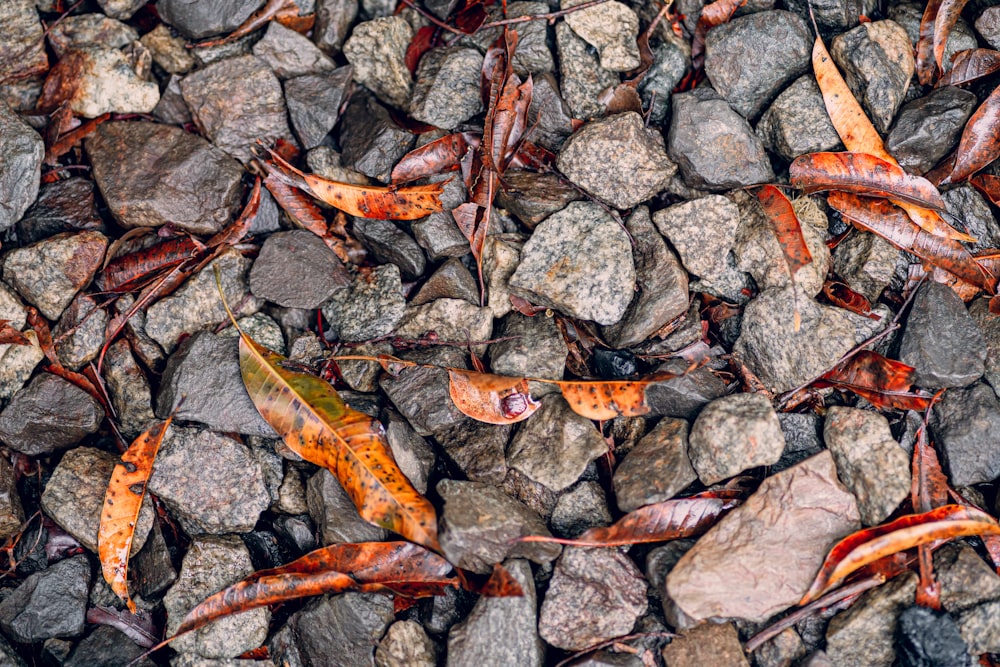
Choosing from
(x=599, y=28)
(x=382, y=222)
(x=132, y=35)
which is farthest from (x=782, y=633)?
(x=132, y=35)

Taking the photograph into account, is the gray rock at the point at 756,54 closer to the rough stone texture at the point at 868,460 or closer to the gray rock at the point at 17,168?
the rough stone texture at the point at 868,460

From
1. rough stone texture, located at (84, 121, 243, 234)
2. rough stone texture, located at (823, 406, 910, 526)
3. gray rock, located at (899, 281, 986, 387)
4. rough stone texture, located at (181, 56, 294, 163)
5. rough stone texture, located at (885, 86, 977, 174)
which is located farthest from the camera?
rough stone texture, located at (181, 56, 294, 163)

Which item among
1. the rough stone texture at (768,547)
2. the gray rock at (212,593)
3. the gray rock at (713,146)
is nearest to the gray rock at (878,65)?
the gray rock at (713,146)

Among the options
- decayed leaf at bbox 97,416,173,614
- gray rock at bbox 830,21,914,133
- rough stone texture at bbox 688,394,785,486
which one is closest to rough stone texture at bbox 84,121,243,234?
decayed leaf at bbox 97,416,173,614

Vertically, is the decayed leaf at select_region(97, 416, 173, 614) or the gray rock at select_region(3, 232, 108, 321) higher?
the gray rock at select_region(3, 232, 108, 321)

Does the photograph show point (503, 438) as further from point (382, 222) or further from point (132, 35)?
point (132, 35)

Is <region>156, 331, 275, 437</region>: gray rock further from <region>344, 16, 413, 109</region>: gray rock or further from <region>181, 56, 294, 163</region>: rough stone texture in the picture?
<region>344, 16, 413, 109</region>: gray rock
